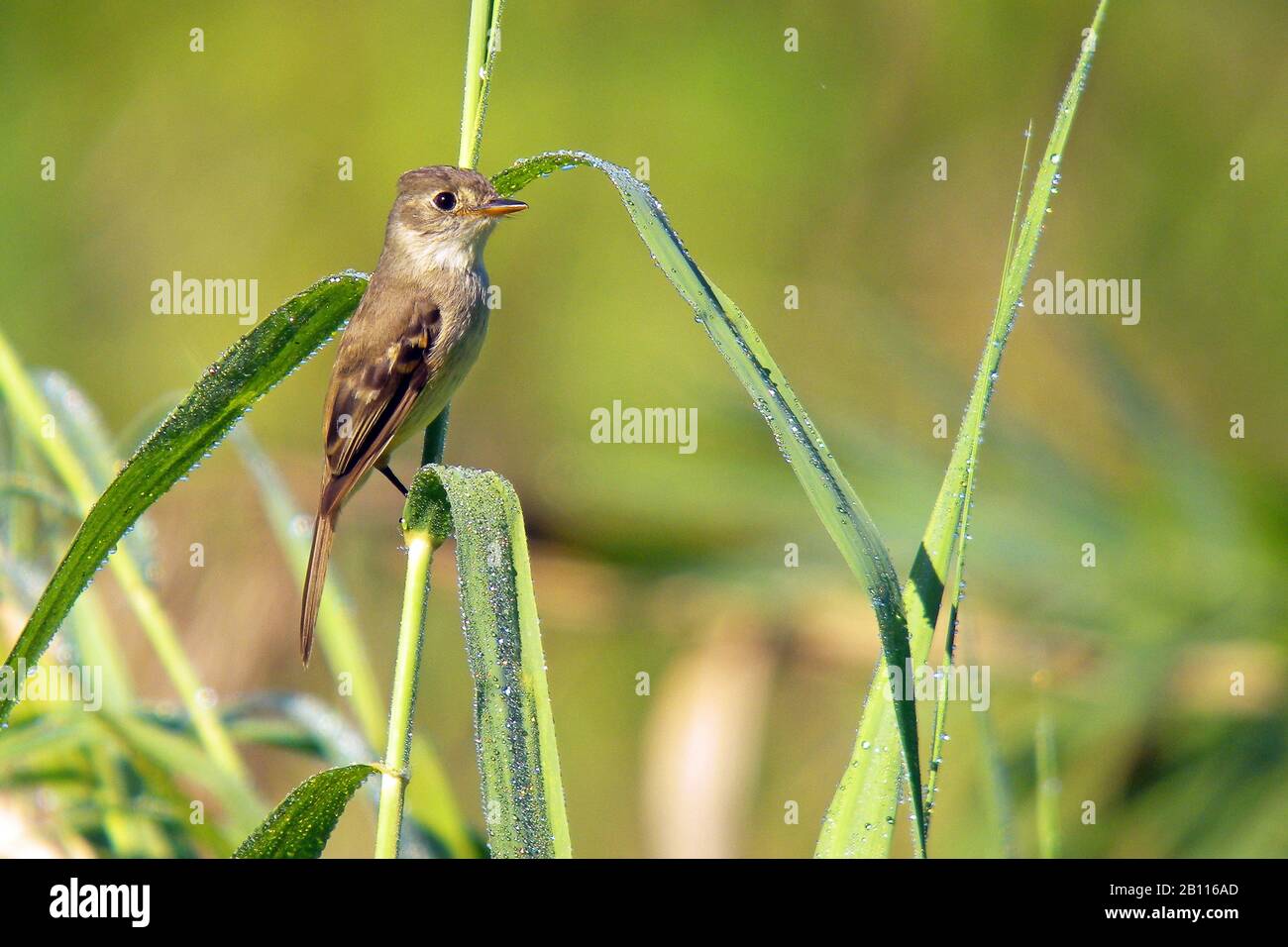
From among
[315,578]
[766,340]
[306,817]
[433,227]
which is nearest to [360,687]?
[315,578]

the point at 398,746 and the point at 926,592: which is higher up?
the point at 926,592

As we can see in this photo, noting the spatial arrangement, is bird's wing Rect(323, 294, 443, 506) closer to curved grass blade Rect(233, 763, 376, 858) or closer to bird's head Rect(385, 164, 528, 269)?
bird's head Rect(385, 164, 528, 269)

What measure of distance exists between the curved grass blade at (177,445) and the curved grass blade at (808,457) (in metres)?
0.46

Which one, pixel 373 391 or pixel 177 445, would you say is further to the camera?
pixel 373 391

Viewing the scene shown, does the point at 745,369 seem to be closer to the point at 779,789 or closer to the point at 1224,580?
the point at 1224,580

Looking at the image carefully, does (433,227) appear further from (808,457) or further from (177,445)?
(808,457)

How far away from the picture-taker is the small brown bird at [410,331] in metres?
2.70

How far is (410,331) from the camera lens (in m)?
2.95

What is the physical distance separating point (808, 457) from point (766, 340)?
4692 mm

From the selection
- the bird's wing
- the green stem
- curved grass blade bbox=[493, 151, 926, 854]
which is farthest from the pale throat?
the green stem

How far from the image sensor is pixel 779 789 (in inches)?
204

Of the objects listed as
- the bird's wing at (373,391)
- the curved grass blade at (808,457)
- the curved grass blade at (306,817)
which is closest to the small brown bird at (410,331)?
the bird's wing at (373,391)

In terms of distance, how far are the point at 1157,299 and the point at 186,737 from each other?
460 centimetres

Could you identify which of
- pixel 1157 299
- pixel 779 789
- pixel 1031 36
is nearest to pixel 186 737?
pixel 779 789
